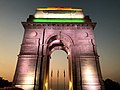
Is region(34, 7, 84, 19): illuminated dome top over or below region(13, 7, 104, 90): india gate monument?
over

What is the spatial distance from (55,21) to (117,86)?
Result: 4056 centimetres

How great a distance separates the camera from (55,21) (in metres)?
28.8

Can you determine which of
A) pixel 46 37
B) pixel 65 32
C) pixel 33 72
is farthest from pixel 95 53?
pixel 33 72

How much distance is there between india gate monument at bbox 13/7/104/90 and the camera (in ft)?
77.6

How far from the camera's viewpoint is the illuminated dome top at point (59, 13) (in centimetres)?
3006

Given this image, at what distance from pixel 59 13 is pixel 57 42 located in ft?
18.4

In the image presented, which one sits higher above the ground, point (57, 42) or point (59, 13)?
point (59, 13)

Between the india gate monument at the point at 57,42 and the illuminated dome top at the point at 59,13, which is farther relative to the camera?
the illuminated dome top at the point at 59,13

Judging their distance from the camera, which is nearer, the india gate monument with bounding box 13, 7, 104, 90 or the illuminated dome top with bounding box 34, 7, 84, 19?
the india gate monument with bounding box 13, 7, 104, 90

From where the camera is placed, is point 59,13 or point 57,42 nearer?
point 59,13

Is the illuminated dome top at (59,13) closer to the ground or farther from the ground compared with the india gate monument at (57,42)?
farther from the ground

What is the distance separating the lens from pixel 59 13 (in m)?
30.5

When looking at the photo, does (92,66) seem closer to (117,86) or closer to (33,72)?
(33,72)

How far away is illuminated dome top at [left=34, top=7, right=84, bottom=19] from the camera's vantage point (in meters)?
30.1
